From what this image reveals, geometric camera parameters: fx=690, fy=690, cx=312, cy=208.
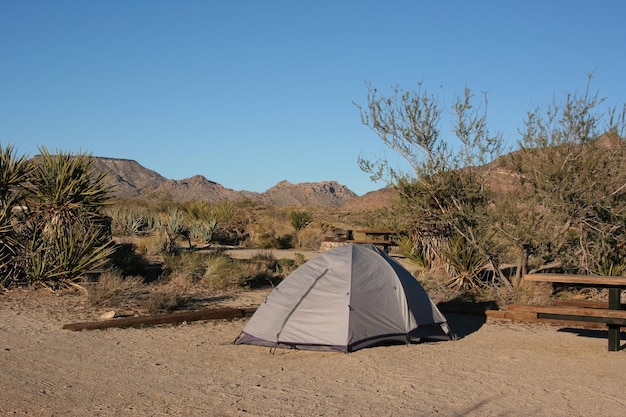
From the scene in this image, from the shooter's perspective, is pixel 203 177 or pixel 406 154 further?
pixel 203 177

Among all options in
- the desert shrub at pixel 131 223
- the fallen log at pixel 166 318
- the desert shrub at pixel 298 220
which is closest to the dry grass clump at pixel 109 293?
the fallen log at pixel 166 318

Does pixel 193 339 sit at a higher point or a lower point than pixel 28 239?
lower

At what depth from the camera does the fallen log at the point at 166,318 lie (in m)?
11.2

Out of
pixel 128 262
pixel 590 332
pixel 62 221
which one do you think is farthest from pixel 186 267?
pixel 590 332

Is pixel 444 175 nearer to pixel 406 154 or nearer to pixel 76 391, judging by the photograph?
pixel 406 154

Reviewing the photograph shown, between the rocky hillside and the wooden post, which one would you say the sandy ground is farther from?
the rocky hillside

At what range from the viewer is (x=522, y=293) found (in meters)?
14.7

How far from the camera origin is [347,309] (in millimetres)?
10055

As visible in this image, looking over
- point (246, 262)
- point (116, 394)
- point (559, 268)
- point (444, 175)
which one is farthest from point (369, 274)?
point (246, 262)

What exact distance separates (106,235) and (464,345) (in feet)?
30.6

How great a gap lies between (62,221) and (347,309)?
8268mm

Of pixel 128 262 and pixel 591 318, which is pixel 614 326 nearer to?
pixel 591 318

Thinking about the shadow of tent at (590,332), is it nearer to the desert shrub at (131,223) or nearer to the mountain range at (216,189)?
the desert shrub at (131,223)

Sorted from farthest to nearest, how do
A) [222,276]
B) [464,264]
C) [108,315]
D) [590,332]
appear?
[222,276] → [464,264] → [590,332] → [108,315]
